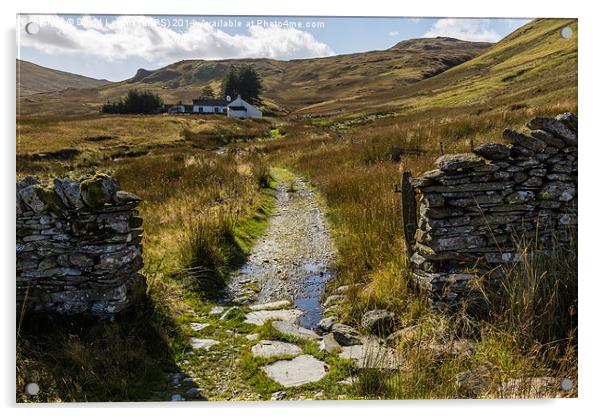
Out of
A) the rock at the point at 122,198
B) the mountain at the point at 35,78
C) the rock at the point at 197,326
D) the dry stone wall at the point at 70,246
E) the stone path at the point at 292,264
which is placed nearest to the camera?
the mountain at the point at 35,78

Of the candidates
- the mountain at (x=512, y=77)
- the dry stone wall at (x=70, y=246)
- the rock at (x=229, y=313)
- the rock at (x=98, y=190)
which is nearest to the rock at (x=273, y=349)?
the rock at (x=229, y=313)

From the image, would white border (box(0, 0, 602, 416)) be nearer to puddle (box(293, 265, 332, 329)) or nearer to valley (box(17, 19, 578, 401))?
valley (box(17, 19, 578, 401))

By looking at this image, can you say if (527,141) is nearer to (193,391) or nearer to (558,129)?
(558,129)

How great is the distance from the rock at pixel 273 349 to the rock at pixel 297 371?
12 centimetres

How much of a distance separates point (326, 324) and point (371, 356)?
4.03ft

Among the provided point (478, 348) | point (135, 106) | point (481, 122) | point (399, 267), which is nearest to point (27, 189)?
point (399, 267)

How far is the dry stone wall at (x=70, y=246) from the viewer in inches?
147

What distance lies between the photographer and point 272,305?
5160 mm

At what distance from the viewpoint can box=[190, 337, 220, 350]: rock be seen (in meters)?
3.99

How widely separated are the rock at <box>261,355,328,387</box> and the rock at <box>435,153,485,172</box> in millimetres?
2214

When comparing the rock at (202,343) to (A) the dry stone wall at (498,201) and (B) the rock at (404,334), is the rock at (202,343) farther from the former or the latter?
(A) the dry stone wall at (498,201)

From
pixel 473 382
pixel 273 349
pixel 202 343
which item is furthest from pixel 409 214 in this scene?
pixel 202 343

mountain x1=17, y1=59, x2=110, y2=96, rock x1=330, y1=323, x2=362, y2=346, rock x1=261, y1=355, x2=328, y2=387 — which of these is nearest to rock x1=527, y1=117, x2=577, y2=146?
rock x1=330, y1=323, x2=362, y2=346

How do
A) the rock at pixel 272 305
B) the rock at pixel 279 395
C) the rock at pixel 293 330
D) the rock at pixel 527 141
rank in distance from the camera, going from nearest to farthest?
the rock at pixel 279 395 → the rock at pixel 527 141 → the rock at pixel 293 330 → the rock at pixel 272 305
